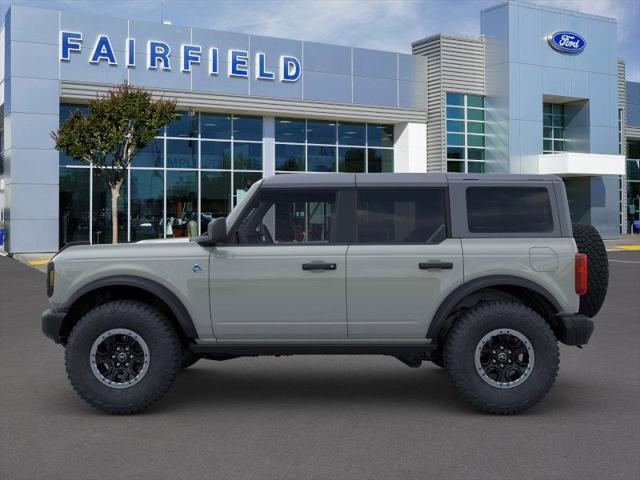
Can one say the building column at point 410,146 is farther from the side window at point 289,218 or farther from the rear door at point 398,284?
the rear door at point 398,284

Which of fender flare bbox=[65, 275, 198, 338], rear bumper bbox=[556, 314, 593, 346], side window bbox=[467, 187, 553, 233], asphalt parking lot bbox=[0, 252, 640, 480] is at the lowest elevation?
asphalt parking lot bbox=[0, 252, 640, 480]

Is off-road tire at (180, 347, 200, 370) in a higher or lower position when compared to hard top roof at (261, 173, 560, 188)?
lower

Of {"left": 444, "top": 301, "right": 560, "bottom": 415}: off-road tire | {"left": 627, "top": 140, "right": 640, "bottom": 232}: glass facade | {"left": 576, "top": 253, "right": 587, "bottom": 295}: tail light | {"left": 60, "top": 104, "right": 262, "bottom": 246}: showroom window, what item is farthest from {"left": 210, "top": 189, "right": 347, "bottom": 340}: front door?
{"left": 627, "top": 140, "right": 640, "bottom": 232}: glass facade

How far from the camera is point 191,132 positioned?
95.7 feet

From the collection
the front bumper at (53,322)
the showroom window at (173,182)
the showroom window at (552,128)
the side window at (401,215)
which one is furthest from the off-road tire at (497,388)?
the showroom window at (552,128)

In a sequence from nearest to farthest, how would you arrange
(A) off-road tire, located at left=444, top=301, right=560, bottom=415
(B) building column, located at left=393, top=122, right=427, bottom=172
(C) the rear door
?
(A) off-road tire, located at left=444, top=301, right=560, bottom=415 < (C) the rear door < (B) building column, located at left=393, top=122, right=427, bottom=172

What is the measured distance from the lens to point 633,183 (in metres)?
43.5

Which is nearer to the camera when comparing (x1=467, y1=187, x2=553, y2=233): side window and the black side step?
the black side step

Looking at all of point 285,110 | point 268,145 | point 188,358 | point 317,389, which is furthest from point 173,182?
point 317,389

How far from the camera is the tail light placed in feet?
19.6

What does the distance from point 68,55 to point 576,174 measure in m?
21.6

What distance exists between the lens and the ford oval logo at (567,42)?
1351 inches

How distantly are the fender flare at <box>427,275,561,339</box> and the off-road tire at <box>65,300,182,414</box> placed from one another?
1979 millimetres

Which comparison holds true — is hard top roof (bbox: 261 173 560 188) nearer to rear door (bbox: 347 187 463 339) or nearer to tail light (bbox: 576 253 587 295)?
rear door (bbox: 347 187 463 339)
